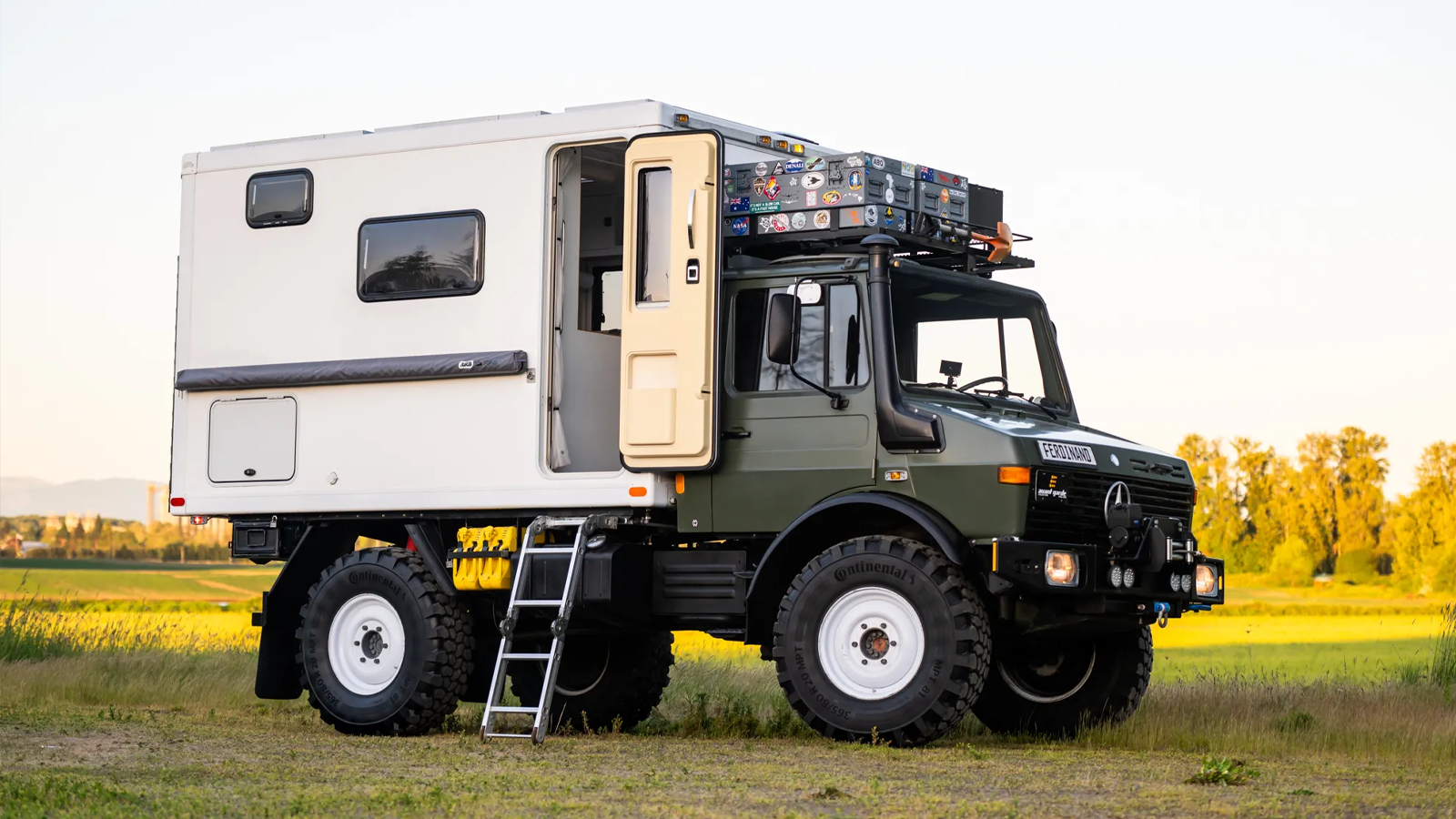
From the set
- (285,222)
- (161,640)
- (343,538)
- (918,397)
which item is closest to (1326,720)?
(918,397)

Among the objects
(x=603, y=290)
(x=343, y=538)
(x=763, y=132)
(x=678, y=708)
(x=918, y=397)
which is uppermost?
(x=763, y=132)

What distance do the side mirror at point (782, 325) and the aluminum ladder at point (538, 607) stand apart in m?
1.77

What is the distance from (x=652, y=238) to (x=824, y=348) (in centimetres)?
138

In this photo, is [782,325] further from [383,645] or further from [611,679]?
[611,679]

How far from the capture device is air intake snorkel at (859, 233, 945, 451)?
10914mm

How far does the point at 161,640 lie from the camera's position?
2073 cm

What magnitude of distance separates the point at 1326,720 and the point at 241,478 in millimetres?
7760

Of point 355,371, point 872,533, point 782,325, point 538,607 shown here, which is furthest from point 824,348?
point 355,371

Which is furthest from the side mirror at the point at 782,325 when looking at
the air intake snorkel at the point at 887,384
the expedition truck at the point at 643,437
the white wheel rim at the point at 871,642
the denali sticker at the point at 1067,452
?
the denali sticker at the point at 1067,452

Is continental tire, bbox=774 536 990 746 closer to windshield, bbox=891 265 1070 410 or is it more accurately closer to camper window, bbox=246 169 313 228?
windshield, bbox=891 265 1070 410

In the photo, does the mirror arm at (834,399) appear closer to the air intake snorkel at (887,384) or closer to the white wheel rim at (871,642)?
the air intake snorkel at (887,384)

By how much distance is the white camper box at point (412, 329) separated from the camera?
12.3 meters

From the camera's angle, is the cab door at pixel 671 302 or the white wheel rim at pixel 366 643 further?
the white wheel rim at pixel 366 643

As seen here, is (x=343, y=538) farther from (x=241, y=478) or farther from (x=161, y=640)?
(x=161, y=640)
